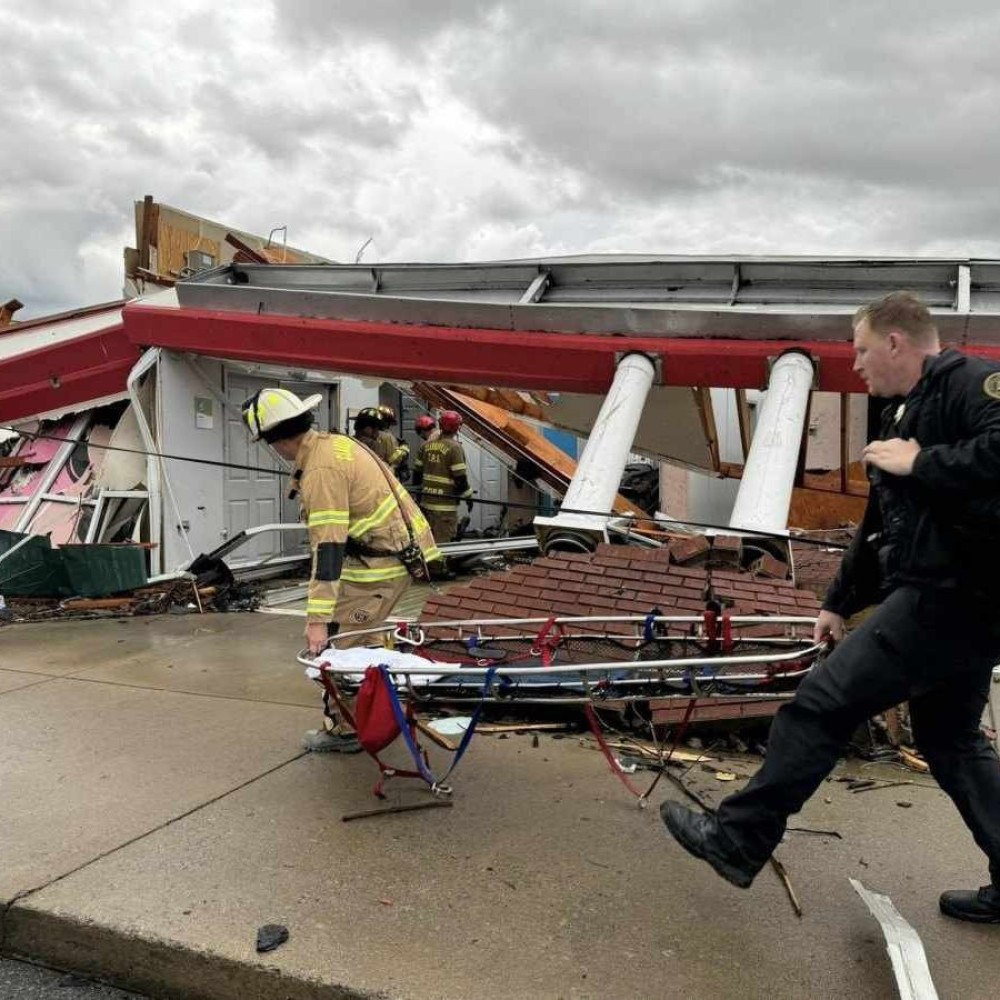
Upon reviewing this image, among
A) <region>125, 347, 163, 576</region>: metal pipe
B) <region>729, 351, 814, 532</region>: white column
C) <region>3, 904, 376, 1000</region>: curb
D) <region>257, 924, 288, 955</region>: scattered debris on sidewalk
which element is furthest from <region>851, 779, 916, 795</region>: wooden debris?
<region>125, 347, 163, 576</region>: metal pipe

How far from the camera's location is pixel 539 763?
4.07 metres

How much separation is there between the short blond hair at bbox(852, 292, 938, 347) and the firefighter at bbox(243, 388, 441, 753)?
2360mm

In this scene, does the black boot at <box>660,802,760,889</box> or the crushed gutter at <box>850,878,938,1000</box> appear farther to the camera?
the black boot at <box>660,802,760,889</box>

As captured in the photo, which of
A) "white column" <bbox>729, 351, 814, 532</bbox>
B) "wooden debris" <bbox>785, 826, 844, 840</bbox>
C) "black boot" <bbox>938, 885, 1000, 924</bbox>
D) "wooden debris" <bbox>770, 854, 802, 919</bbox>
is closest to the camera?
"black boot" <bbox>938, 885, 1000, 924</bbox>

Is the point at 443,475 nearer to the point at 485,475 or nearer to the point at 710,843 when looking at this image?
the point at 485,475

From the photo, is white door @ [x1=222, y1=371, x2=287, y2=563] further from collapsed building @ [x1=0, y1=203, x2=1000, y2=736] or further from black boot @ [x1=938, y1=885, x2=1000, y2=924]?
black boot @ [x1=938, y1=885, x2=1000, y2=924]

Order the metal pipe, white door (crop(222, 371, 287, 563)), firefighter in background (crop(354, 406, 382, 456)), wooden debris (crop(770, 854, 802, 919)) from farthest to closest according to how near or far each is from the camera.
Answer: white door (crop(222, 371, 287, 563))
firefighter in background (crop(354, 406, 382, 456))
the metal pipe
wooden debris (crop(770, 854, 802, 919))

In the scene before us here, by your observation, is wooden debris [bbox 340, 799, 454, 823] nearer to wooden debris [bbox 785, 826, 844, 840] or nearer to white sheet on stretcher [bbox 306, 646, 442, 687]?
white sheet on stretcher [bbox 306, 646, 442, 687]

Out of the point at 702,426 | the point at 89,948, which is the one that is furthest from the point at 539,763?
the point at 702,426

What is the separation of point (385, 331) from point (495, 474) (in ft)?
22.5

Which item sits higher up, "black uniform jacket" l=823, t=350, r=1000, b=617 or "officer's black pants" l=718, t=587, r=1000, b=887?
"black uniform jacket" l=823, t=350, r=1000, b=617

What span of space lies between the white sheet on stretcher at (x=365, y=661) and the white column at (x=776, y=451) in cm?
286

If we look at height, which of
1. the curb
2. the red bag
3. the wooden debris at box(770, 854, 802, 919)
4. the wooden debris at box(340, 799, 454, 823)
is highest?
the red bag

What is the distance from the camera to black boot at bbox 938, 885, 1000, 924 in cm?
263
